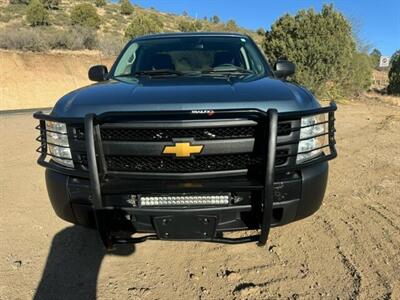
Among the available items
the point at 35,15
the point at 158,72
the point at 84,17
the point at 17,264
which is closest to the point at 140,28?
the point at 35,15

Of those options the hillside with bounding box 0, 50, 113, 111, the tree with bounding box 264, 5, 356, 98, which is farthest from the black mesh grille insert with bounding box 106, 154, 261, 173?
the hillside with bounding box 0, 50, 113, 111

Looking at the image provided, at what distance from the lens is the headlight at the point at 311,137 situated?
9.73ft

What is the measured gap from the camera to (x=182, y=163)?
9.24ft

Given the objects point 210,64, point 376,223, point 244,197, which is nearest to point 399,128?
point 376,223

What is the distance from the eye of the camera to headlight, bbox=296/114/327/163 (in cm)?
296

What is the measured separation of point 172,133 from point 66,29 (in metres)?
33.0

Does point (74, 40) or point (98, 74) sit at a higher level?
point (74, 40)

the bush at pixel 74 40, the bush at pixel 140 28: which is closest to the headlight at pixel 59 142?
the bush at pixel 74 40

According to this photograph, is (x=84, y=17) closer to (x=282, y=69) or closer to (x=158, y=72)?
(x=282, y=69)

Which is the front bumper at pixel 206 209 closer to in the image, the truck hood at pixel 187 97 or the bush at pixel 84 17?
the truck hood at pixel 187 97

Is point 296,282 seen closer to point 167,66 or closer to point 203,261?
point 203,261

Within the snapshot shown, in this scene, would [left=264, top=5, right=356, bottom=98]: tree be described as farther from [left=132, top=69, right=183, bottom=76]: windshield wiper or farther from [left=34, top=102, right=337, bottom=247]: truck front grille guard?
[left=34, top=102, right=337, bottom=247]: truck front grille guard

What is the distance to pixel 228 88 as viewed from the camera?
10.2ft

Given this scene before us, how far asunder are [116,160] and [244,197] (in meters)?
0.91
